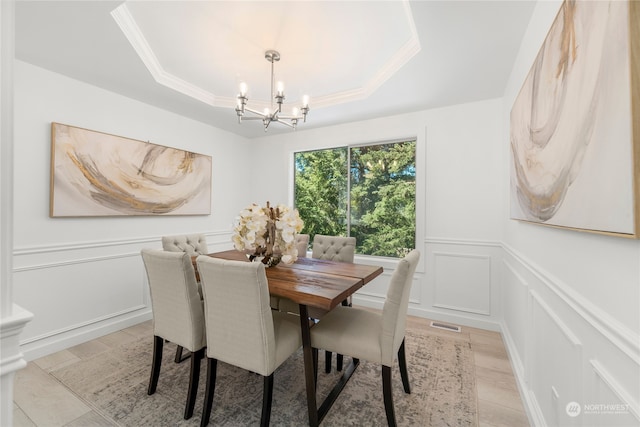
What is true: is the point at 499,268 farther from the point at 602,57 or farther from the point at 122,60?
the point at 122,60

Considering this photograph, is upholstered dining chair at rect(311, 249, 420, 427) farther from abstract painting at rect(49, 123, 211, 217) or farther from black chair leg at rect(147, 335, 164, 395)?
abstract painting at rect(49, 123, 211, 217)

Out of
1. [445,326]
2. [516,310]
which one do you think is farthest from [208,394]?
[445,326]

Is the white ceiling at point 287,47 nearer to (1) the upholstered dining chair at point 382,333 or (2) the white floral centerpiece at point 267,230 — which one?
(2) the white floral centerpiece at point 267,230

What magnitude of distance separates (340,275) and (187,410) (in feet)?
4.18

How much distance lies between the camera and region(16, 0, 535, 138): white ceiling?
68.8 inches

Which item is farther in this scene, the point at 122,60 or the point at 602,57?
the point at 122,60

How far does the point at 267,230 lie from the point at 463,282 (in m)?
2.34

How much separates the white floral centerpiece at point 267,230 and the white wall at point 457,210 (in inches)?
70.8

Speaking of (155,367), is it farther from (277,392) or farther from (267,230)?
(267,230)

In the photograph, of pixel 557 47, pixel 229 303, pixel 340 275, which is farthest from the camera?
pixel 340 275

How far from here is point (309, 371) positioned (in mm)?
1565

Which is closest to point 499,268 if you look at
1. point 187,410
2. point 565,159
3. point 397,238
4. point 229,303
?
point 397,238

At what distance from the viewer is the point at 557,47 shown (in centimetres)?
117

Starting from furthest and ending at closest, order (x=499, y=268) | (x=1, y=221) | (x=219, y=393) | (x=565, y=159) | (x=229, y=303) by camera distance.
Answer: (x=499, y=268) → (x=219, y=393) → (x=229, y=303) → (x=565, y=159) → (x=1, y=221)
